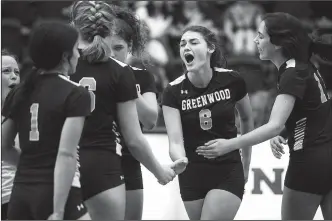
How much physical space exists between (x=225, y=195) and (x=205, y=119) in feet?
1.96

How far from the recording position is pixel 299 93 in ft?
16.7

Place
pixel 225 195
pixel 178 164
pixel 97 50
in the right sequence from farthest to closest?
pixel 225 195 → pixel 178 164 → pixel 97 50

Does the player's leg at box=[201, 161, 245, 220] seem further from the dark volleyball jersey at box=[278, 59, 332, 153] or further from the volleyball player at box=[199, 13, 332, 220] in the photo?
the dark volleyball jersey at box=[278, 59, 332, 153]

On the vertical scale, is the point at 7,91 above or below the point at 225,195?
above

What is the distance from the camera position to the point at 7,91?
5391mm

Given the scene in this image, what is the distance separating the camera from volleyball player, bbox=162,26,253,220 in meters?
5.51

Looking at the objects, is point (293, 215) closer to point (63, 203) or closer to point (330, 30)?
point (63, 203)

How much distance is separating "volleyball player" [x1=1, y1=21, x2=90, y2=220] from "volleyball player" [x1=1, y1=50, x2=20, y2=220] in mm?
1400

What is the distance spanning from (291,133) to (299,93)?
1.20 feet

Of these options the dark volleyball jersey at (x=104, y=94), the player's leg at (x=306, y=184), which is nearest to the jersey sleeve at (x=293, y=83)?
the player's leg at (x=306, y=184)

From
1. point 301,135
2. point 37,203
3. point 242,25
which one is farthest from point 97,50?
point 242,25

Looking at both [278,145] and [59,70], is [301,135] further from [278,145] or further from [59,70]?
[59,70]

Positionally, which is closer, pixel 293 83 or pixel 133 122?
pixel 133 122

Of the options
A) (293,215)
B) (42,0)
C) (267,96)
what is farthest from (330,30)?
(293,215)
